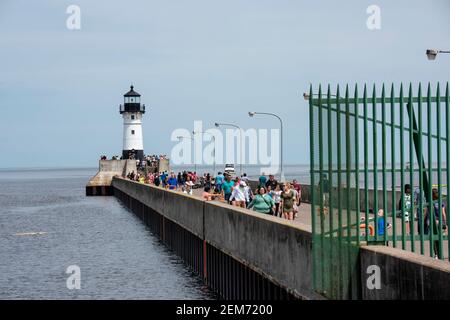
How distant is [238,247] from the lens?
65.0 ft

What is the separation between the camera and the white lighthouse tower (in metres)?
121

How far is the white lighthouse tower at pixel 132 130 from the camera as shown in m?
121

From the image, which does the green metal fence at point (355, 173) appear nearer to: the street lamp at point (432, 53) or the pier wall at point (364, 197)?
the pier wall at point (364, 197)

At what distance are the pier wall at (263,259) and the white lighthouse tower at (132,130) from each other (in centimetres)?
8471

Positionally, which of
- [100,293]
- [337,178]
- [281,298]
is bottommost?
[100,293]

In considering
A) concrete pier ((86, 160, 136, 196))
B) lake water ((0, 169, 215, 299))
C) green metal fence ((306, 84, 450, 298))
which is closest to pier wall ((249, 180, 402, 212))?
green metal fence ((306, 84, 450, 298))

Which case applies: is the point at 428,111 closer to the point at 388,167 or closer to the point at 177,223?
the point at 388,167

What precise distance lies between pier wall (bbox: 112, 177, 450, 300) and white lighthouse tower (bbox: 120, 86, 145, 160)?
84.7m

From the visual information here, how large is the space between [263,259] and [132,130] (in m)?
105

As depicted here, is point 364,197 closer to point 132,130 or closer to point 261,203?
point 261,203

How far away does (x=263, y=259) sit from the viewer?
16.8 metres

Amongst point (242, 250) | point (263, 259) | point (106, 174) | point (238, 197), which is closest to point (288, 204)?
point (238, 197)
